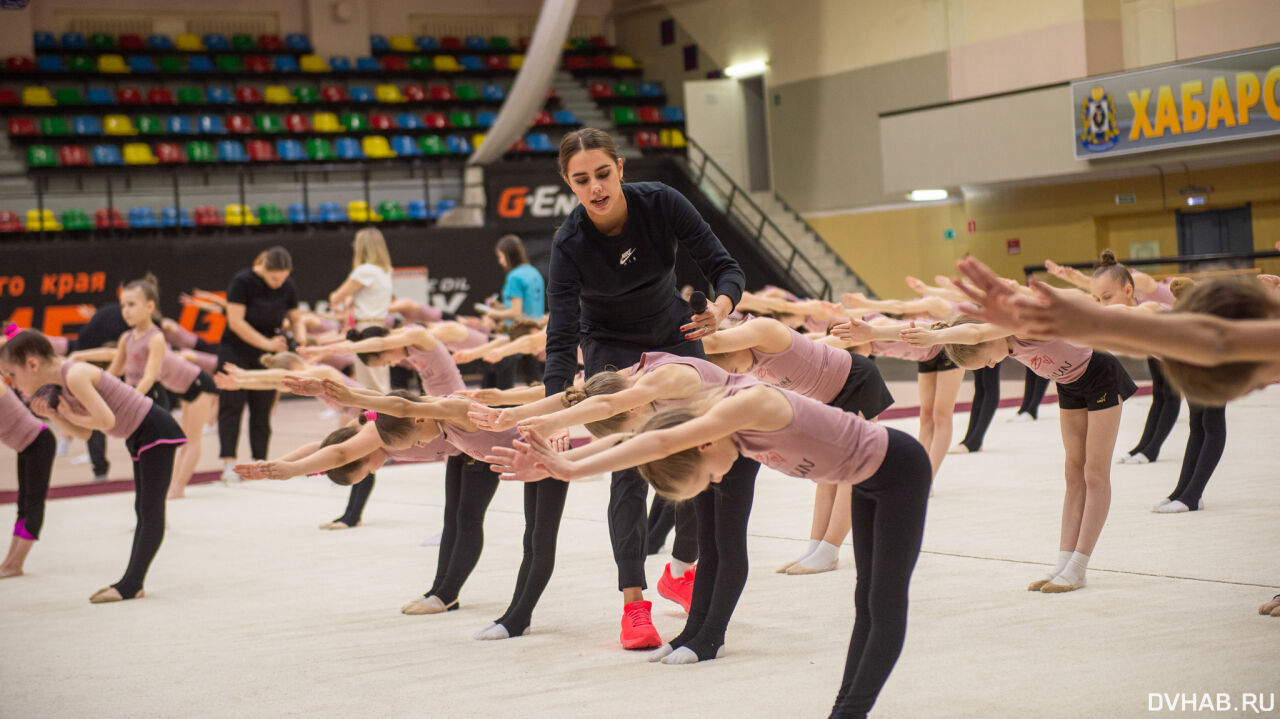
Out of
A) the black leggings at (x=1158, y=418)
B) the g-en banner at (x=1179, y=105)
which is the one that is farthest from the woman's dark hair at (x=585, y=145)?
the g-en banner at (x=1179, y=105)

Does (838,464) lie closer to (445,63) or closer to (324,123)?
(324,123)

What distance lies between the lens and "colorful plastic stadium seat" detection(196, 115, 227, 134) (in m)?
18.8

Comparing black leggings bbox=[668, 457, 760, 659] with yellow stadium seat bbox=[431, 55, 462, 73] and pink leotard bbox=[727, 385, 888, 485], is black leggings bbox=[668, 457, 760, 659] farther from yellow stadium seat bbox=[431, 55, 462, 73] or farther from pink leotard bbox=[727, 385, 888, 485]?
yellow stadium seat bbox=[431, 55, 462, 73]

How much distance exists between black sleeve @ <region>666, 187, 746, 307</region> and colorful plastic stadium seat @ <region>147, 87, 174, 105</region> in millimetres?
17304

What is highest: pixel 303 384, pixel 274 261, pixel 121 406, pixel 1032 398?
pixel 274 261

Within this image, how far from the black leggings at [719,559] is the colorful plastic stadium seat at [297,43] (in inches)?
776

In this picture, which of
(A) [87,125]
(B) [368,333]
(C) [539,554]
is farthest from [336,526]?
(A) [87,125]

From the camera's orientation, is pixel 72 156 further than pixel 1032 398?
Yes

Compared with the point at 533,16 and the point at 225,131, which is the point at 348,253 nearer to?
the point at 225,131

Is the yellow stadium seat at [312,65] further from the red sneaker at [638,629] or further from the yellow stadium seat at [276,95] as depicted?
the red sneaker at [638,629]

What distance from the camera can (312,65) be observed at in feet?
69.0

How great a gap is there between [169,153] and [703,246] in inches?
646

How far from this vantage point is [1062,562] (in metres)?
4.59

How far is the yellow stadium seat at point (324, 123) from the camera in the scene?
1995 cm
